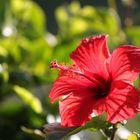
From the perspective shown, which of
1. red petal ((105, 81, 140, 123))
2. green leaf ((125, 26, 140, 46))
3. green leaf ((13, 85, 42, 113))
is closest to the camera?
red petal ((105, 81, 140, 123))

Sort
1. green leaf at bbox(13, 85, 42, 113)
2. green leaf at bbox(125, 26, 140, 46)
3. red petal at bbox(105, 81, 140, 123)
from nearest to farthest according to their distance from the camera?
red petal at bbox(105, 81, 140, 123)
green leaf at bbox(13, 85, 42, 113)
green leaf at bbox(125, 26, 140, 46)

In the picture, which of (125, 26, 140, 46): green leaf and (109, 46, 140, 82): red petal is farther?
(125, 26, 140, 46): green leaf

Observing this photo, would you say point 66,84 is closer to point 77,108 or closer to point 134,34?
point 77,108

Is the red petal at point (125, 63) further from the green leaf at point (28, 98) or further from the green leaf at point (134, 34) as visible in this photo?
the green leaf at point (134, 34)

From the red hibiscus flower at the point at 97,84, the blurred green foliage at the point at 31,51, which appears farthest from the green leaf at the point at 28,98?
the red hibiscus flower at the point at 97,84

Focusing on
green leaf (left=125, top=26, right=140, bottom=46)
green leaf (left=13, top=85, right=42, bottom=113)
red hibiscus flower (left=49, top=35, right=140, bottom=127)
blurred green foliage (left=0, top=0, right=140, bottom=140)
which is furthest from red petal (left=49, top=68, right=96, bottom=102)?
green leaf (left=125, top=26, right=140, bottom=46)

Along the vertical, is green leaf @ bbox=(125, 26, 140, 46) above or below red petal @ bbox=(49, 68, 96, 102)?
above

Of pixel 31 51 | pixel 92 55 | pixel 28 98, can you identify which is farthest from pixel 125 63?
pixel 31 51

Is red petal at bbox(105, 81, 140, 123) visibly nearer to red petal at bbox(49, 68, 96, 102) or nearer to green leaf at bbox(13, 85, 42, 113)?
red petal at bbox(49, 68, 96, 102)
